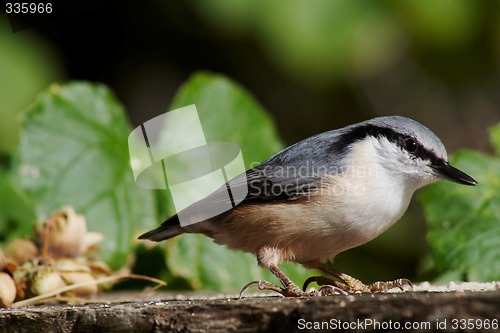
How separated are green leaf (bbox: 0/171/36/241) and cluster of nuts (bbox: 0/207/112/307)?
63 cm

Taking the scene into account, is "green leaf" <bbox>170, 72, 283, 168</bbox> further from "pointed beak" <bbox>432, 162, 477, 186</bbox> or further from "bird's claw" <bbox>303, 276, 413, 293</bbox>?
"pointed beak" <bbox>432, 162, 477, 186</bbox>

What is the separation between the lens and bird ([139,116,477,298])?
8.20ft

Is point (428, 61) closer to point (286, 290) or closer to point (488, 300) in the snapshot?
point (286, 290)

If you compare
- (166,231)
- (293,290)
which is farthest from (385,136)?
(166,231)

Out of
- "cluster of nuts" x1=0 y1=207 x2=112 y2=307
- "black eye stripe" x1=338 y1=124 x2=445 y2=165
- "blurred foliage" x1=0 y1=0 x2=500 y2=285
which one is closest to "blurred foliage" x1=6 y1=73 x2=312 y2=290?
"blurred foliage" x1=0 y1=0 x2=500 y2=285

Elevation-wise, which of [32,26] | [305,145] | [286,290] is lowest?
[286,290]

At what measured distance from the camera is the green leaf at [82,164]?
11.4 feet

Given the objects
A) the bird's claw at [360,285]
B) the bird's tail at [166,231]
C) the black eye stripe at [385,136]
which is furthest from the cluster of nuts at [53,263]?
the black eye stripe at [385,136]

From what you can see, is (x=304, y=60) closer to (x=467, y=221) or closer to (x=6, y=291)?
(x=467, y=221)

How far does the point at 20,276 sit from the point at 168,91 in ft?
10.2

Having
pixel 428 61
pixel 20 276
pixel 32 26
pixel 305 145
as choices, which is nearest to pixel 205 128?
pixel 305 145

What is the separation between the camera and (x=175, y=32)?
520 cm

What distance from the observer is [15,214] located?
351 cm

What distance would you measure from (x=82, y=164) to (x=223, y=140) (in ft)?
2.32
